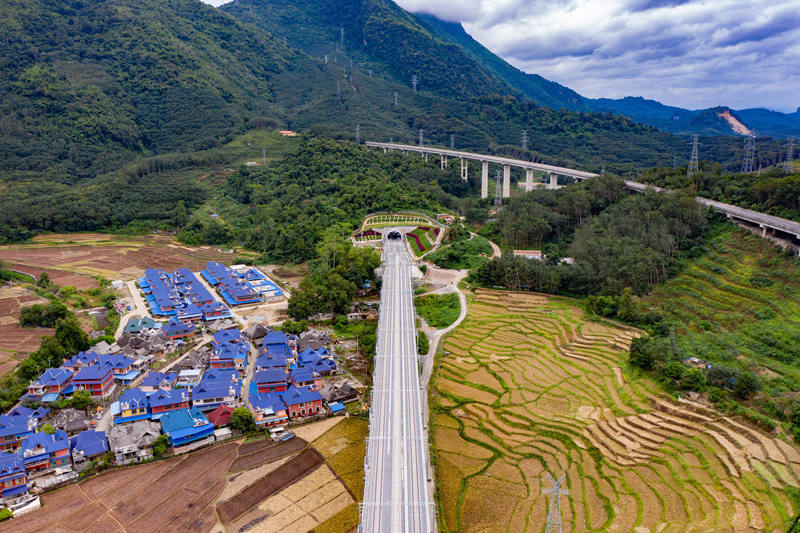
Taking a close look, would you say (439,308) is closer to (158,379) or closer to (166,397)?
(158,379)

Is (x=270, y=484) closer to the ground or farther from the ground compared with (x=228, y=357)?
closer to the ground

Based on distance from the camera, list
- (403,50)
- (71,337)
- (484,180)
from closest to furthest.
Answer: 1. (71,337)
2. (484,180)
3. (403,50)

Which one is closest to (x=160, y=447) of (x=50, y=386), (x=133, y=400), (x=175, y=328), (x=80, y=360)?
(x=133, y=400)

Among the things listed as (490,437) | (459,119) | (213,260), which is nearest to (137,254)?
(213,260)

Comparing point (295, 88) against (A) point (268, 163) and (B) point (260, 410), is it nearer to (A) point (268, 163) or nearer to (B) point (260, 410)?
(A) point (268, 163)

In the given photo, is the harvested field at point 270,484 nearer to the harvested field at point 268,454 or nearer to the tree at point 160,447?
the harvested field at point 268,454

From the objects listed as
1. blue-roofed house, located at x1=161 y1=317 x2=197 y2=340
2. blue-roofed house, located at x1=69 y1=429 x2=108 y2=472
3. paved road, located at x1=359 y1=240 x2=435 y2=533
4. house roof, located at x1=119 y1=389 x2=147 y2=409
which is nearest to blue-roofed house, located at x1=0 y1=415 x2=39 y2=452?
blue-roofed house, located at x1=69 y1=429 x2=108 y2=472

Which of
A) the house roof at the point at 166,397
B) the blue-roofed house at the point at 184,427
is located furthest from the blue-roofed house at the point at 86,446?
the house roof at the point at 166,397
